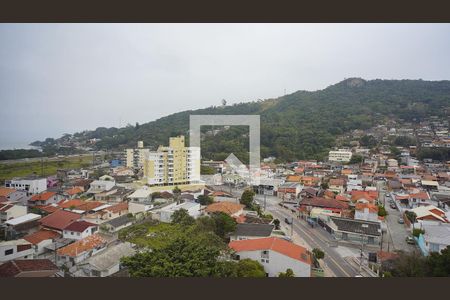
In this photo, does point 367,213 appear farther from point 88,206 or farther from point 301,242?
point 88,206

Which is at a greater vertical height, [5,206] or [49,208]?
[5,206]

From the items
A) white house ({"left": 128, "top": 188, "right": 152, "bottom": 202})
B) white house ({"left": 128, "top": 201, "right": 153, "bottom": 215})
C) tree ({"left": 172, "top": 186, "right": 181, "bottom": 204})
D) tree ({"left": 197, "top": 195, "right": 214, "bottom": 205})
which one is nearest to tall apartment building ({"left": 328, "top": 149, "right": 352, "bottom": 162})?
tree ({"left": 172, "top": 186, "right": 181, "bottom": 204})

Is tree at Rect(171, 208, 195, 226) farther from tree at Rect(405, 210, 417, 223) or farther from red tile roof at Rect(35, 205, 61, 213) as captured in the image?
tree at Rect(405, 210, 417, 223)

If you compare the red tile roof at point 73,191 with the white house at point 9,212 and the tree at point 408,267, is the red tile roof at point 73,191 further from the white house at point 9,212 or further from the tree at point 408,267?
the tree at point 408,267

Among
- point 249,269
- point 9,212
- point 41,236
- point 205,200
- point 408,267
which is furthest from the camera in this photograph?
point 205,200

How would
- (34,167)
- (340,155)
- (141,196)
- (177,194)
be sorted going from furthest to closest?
(340,155)
(34,167)
(177,194)
(141,196)

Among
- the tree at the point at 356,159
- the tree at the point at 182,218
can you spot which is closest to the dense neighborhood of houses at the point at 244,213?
the tree at the point at 182,218

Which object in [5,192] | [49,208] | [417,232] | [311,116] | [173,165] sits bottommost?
[417,232]

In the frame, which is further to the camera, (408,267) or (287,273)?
(408,267)

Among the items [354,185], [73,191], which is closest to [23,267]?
[73,191]
